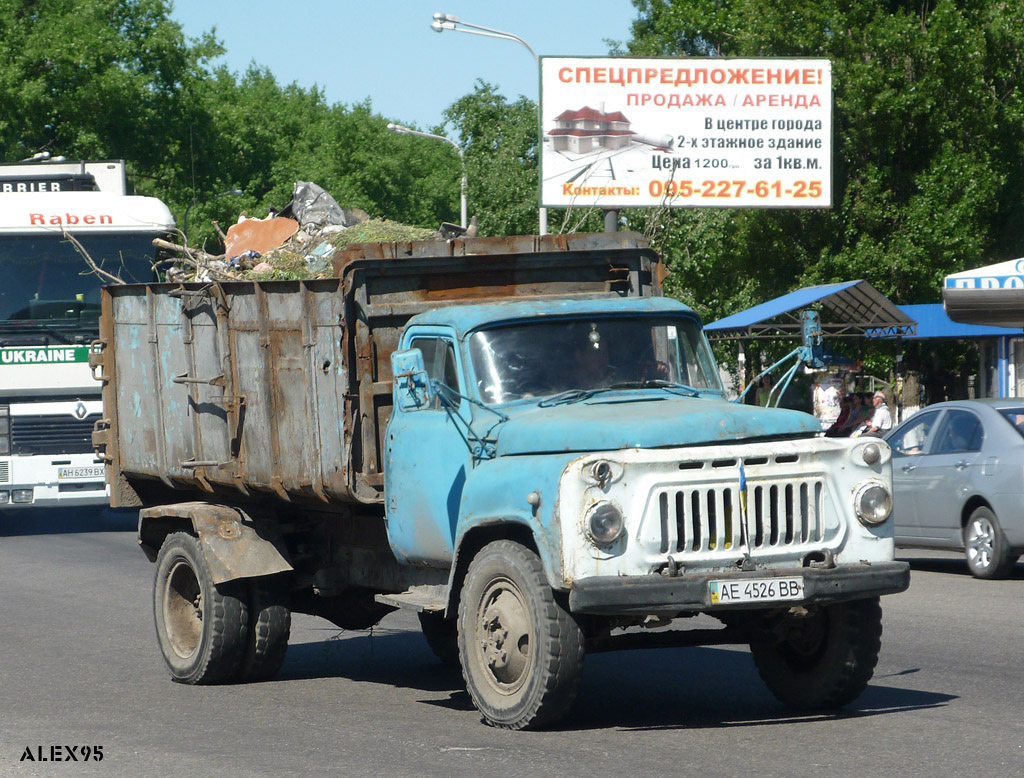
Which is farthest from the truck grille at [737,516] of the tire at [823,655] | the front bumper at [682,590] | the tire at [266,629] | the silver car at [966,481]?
the silver car at [966,481]

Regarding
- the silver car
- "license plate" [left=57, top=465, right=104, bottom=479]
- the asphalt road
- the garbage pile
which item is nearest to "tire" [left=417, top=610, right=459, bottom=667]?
the asphalt road

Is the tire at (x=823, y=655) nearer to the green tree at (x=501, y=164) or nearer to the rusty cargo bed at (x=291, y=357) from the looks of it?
the rusty cargo bed at (x=291, y=357)

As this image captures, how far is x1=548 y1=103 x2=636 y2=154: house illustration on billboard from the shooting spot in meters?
29.1

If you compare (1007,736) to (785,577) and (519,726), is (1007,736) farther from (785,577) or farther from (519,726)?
(519,726)

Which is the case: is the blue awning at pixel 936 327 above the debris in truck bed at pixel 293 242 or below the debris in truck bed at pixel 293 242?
below

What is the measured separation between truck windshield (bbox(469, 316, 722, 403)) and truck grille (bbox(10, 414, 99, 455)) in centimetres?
1276

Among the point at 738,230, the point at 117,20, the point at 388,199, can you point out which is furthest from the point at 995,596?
the point at 388,199

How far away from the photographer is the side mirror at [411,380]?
7.74 m

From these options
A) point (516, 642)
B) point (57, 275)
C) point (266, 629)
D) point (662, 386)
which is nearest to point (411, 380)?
point (662, 386)

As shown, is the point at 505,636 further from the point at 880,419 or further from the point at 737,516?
the point at 880,419

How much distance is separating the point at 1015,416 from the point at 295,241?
7.05m

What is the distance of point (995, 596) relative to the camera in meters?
13.1

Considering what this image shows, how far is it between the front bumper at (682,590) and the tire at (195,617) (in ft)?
10.2

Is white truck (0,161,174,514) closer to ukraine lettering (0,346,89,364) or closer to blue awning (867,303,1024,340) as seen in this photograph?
ukraine lettering (0,346,89,364)
